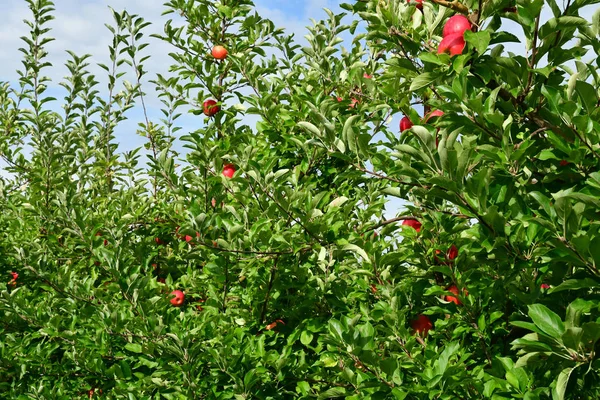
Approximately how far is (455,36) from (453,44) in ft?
0.11

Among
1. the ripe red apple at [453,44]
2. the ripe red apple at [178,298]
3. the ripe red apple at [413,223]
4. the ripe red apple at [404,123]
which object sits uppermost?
the ripe red apple at [404,123]

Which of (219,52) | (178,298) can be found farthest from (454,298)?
(219,52)

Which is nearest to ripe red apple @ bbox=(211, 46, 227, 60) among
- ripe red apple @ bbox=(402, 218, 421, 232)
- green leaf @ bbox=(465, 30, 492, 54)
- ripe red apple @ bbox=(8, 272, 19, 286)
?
ripe red apple @ bbox=(402, 218, 421, 232)

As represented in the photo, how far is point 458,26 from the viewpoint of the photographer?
7.34 feet

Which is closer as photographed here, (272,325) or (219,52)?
(272,325)

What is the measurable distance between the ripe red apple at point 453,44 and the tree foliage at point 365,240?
0.24 feet

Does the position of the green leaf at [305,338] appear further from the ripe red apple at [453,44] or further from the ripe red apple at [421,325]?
the ripe red apple at [453,44]

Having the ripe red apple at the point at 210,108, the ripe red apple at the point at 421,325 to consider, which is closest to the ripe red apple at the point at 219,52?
the ripe red apple at the point at 210,108

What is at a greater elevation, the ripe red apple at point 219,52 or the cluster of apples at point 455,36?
the ripe red apple at point 219,52

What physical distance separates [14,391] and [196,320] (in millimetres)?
1516

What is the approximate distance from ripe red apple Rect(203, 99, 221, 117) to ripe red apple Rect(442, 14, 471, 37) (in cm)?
274

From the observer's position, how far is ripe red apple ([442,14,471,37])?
2227mm

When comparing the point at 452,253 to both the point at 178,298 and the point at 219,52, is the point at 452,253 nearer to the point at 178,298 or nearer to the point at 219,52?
the point at 178,298

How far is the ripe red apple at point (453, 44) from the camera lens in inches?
86.5
